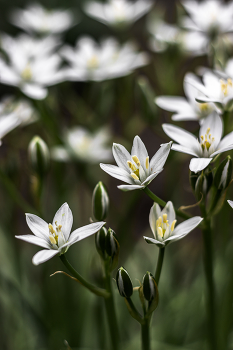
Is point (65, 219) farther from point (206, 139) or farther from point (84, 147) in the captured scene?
point (84, 147)

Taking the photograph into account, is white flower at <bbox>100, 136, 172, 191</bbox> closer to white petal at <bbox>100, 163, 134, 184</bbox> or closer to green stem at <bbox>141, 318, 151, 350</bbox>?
white petal at <bbox>100, 163, 134, 184</bbox>

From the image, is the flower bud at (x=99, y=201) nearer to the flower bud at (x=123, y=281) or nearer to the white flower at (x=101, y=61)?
the flower bud at (x=123, y=281)

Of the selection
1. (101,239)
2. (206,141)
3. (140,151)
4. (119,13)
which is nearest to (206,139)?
(206,141)

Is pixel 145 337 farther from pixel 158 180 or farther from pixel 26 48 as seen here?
pixel 158 180

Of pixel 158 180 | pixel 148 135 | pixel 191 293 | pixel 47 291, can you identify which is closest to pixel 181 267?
pixel 191 293

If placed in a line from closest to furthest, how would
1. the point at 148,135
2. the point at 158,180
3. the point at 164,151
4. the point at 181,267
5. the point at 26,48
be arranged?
the point at 164,151, the point at 26,48, the point at 181,267, the point at 158,180, the point at 148,135
